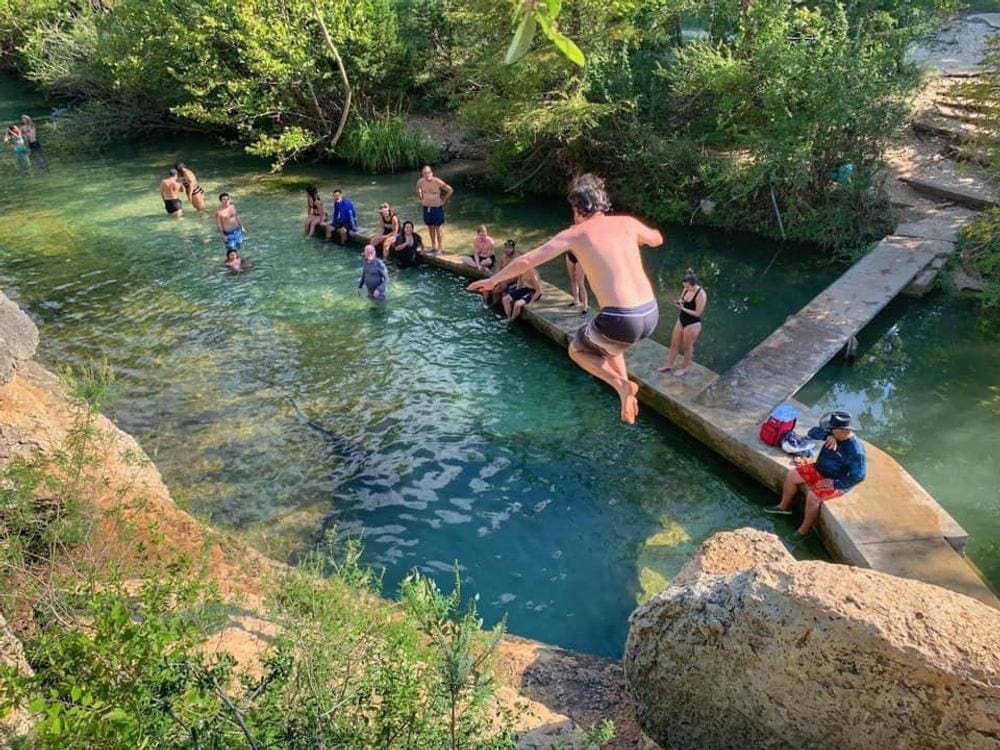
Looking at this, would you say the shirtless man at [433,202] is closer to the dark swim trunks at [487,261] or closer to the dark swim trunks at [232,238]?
the dark swim trunks at [487,261]

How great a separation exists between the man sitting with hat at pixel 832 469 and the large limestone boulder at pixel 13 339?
24.2 ft

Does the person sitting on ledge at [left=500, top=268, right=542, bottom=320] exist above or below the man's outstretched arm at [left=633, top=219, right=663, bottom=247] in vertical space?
below

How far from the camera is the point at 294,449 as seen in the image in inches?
337

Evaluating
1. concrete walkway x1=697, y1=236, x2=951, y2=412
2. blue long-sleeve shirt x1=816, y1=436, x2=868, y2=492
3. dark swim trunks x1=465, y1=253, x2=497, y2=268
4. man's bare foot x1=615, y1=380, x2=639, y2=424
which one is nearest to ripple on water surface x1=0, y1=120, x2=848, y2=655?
dark swim trunks x1=465, y1=253, x2=497, y2=268

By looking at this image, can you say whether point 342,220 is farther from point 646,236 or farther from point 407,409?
point 646,236

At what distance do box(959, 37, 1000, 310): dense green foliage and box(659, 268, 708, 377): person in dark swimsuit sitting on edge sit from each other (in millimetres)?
4972

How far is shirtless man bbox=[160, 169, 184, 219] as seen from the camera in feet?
53.3

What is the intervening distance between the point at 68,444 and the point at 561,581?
4.63 meters

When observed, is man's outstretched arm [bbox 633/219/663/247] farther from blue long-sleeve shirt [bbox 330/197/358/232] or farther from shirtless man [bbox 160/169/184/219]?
shirtless man [bbox 160/169/184/219]

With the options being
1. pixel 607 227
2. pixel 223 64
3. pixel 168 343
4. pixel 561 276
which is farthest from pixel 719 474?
pixel 223 64

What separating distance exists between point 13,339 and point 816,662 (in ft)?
22.2

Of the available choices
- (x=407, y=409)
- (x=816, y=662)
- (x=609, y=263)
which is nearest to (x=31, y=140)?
(x=407, y=409)

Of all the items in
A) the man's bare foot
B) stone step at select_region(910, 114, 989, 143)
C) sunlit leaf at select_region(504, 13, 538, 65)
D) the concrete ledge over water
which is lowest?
the concrete ledge over water

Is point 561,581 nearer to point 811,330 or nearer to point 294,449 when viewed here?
point 294,449
